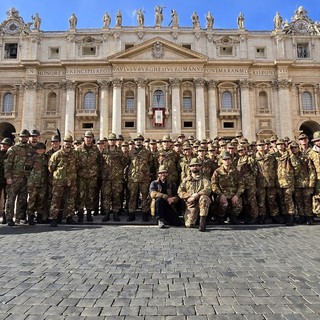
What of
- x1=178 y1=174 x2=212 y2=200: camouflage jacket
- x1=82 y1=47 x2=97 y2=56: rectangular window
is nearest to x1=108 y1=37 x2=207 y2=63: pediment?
x1=82 y1=47 x2=97 y2=56: rectangular window

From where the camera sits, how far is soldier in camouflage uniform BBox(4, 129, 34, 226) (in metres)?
7.59

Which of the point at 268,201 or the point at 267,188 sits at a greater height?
the point at 267,188

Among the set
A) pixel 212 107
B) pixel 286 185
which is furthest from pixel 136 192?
pixel 212 107

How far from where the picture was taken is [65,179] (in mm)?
7629

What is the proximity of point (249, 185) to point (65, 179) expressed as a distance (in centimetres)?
499

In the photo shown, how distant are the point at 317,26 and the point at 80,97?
2876cm

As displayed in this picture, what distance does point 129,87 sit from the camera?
31.4 m

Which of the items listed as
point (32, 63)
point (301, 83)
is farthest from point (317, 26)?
point (32, 63)

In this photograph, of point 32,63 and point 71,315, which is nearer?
point 71,315

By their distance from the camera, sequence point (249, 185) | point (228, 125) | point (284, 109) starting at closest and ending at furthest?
1. point (249, 185)
2. point (284, 109)
3. point (228, 125)

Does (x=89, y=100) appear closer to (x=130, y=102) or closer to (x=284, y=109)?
(x=130, y=102)

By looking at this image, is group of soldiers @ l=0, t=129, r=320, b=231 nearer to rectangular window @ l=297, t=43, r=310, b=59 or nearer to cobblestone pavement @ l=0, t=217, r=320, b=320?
cobblestone pavement @ l=0, t=217, r=320, b=320

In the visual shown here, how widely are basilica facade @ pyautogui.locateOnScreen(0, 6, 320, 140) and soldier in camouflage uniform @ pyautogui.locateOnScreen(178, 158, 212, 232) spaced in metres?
23.0

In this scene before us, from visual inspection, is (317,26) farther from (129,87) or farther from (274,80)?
(129,87)
